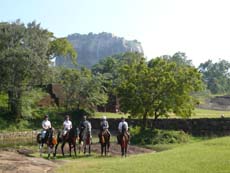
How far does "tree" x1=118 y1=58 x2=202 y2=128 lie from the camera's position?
37625 millimetres

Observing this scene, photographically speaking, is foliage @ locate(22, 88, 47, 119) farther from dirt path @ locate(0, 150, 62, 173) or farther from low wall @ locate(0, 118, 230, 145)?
dirt path @ locate(0, 150, 62, 173)

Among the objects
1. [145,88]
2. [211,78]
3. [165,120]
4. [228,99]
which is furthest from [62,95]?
[211,78]

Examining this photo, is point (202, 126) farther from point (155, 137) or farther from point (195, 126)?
point (155, 137)

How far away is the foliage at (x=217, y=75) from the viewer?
112m

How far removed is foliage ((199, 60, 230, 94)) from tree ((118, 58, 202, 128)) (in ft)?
242

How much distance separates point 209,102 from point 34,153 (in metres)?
53.6

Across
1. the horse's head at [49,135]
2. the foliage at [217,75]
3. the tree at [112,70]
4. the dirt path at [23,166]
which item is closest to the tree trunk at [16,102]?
the tree at [112,70]

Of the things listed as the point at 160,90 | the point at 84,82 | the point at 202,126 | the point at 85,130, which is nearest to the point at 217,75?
the point at 84,82

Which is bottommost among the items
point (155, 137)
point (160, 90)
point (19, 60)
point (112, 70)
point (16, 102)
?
point (155, 137)

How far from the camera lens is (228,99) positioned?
77188 mm

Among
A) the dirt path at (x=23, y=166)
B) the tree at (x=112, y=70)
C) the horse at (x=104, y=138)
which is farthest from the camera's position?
the tree at (x=112, y=70)

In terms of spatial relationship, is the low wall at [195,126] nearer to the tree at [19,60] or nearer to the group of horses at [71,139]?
the tree at [19,60]

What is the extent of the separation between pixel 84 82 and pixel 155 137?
20014 mm

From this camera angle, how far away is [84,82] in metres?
54.3
